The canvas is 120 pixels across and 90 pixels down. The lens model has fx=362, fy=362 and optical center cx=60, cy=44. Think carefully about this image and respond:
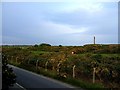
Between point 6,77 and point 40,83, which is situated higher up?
point 6,77

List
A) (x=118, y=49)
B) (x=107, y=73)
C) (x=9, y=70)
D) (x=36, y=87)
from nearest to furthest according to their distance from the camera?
(x=9, y=70)
(x=36, y=87)
(x=107, y=73)
(x=118, y=49)

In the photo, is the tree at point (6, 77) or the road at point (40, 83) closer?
the tree at point (6, 77)

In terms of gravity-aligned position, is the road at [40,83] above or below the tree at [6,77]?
below

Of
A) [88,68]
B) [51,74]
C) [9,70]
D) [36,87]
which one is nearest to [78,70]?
[88,68]

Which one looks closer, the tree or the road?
the tree

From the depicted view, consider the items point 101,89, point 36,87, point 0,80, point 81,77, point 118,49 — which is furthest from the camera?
→ point 118,49

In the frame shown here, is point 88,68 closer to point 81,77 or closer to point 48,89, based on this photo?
point 81,77

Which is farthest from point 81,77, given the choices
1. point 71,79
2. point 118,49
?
point 118,49

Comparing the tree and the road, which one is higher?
the tree

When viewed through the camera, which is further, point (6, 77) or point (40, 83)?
point (40, 83)

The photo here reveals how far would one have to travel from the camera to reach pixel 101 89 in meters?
22.1

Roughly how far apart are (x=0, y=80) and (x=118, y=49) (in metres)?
46.4

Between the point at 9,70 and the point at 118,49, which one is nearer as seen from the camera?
the point at 9,70

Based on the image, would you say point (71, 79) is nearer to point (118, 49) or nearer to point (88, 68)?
point (88, 68)
